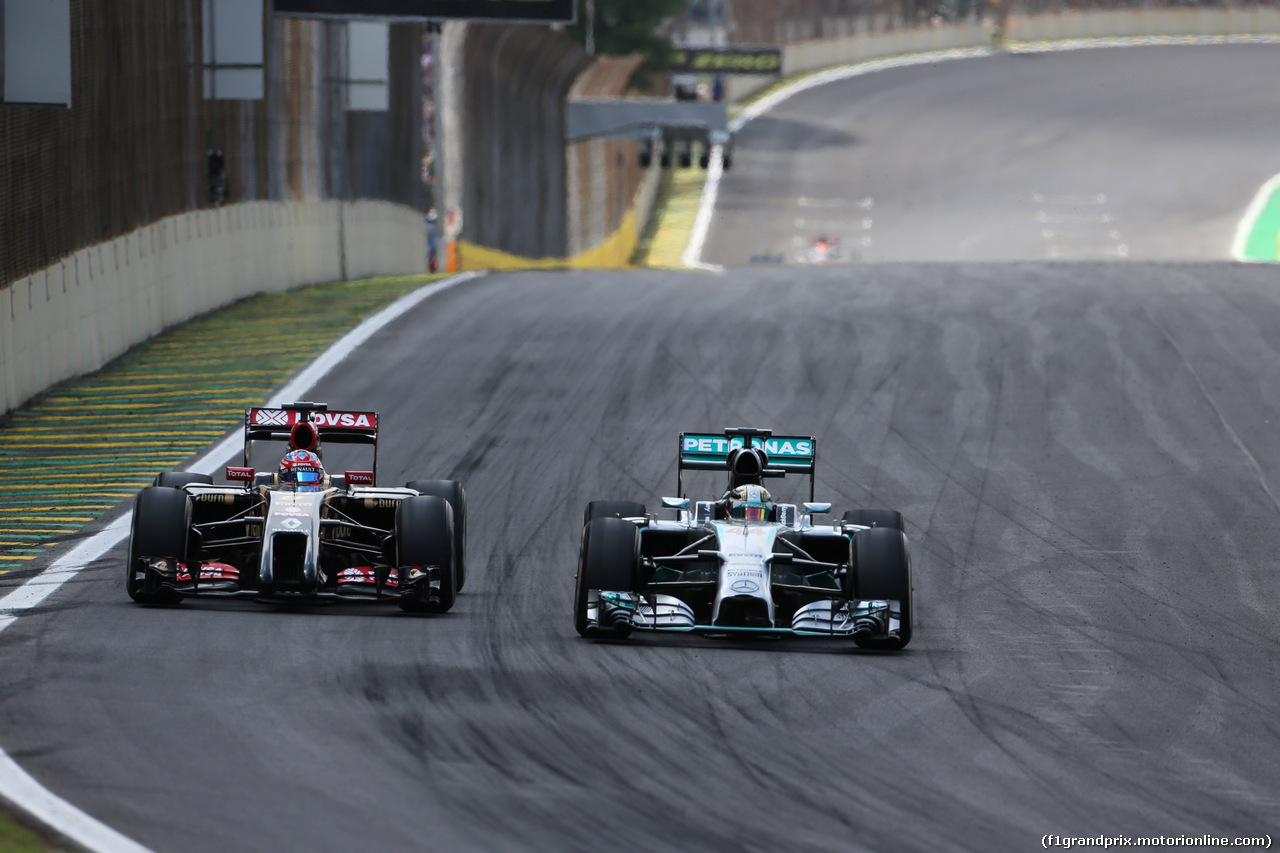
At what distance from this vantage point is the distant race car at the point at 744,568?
41.1ft

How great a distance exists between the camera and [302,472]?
44.5ft

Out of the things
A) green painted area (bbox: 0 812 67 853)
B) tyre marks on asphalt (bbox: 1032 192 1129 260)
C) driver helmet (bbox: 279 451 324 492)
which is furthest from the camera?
tyre marks on asphalt (bbox: 1032 192 1129 260)

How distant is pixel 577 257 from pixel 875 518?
1850 inches

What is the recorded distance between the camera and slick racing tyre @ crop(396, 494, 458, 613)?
13.3m

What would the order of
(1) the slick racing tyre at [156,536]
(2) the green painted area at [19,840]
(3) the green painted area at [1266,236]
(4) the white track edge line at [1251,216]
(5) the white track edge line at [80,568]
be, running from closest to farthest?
(2) the green painted area at [19,840] → (5) the white track edge line at [80,568] → (1) the slick racing tyre at [156,536] → (3) the green painted area at [1266,236] → (4) the white track edge line at [1251,216]

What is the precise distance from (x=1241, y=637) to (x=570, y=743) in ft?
19.4

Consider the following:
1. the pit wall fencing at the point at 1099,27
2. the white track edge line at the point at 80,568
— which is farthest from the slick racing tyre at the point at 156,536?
the pit wall fencing at the point at 1099,27

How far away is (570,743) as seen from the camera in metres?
9.80

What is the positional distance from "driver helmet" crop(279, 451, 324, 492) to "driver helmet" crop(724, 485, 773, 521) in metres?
2.86

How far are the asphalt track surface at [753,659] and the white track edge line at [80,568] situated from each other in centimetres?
16

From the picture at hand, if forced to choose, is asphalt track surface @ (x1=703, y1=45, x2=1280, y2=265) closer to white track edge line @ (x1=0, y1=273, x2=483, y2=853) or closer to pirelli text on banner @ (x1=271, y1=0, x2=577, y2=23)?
pirelli text on banner @ (x1=271, y1=0, x2=577, y2=23)

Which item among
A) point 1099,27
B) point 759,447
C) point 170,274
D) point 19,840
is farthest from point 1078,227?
point 19,840

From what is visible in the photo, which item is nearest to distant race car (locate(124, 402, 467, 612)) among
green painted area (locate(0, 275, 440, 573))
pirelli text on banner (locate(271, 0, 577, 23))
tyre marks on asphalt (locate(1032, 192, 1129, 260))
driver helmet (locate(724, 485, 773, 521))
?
driver helmet (locate(724, 485, 773, 521))

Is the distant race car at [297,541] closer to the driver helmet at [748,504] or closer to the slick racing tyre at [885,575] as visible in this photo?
the driver helmet at [748,504]
